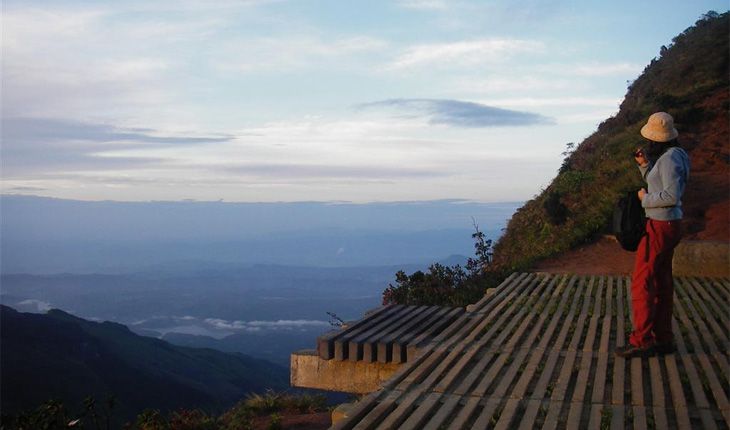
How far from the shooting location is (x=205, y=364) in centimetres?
6875

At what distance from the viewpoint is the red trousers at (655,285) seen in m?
4.80

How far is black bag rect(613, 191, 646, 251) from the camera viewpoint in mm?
4883

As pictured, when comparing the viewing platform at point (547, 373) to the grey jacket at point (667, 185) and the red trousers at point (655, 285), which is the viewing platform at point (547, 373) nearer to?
the red trousers at point (655, 285)

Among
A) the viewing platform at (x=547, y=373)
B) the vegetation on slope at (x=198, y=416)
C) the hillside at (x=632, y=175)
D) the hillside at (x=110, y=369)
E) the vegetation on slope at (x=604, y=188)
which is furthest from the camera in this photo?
the hillside at (x=110, y=369)

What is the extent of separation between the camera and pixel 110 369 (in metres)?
56.3

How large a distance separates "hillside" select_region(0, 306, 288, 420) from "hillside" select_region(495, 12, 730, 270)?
81.3 feet

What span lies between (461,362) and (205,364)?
6771cm

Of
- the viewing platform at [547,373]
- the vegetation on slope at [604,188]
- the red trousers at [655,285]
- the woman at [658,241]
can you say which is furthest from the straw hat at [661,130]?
the vegetation on slope at [604,188]

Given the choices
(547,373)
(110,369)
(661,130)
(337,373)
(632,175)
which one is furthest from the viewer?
(110,369)

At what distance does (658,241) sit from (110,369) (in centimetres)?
5777

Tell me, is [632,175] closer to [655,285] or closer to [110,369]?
[655,285]

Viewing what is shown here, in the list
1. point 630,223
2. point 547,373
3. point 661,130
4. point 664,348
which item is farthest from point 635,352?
point 661,130

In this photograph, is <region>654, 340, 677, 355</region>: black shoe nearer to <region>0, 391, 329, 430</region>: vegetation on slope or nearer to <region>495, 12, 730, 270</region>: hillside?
<region>0, 391, 329, 430</region>: vegetation on slope

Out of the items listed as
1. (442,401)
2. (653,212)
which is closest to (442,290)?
(653,212)
